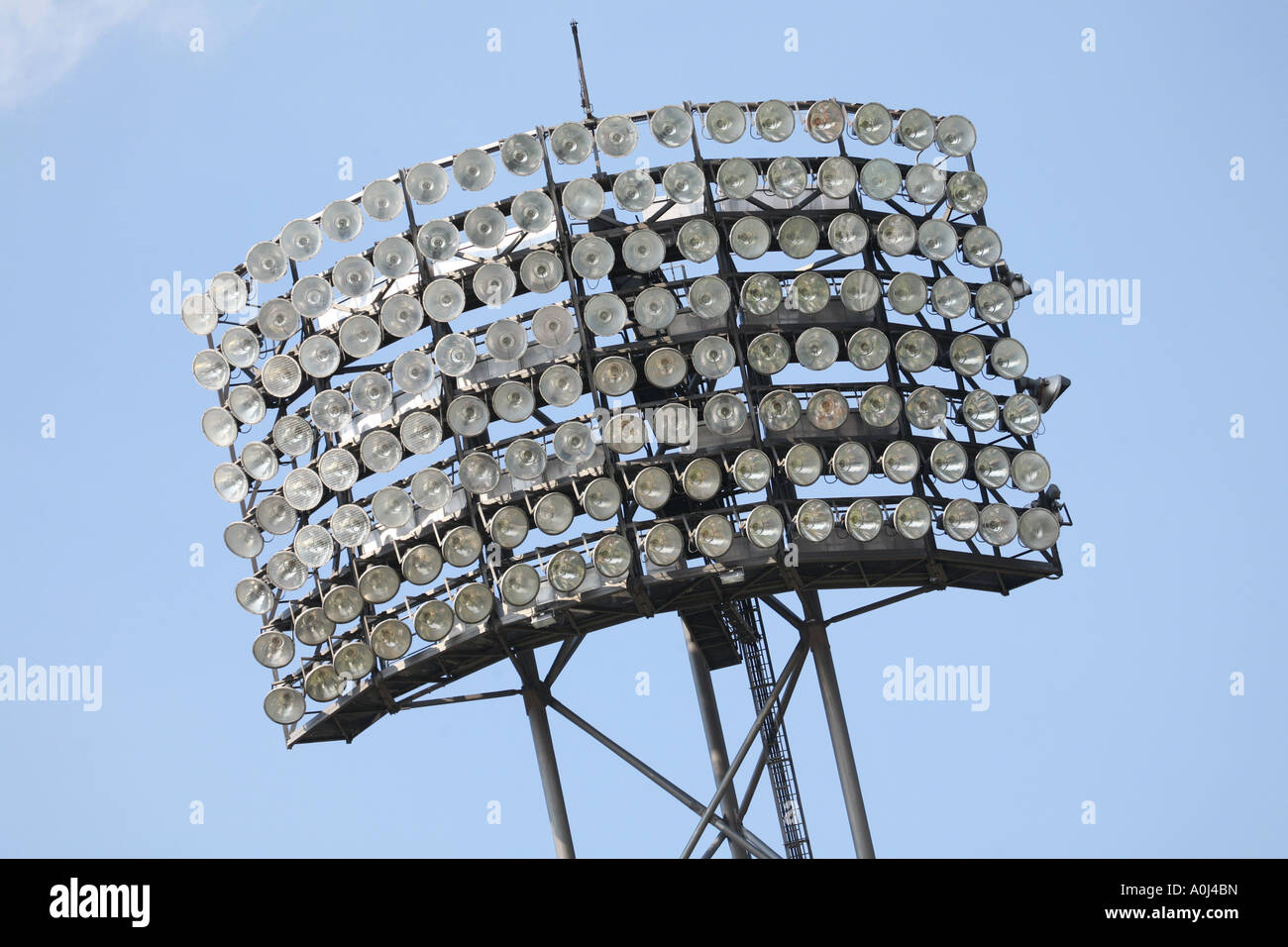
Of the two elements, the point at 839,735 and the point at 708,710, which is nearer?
the point at 839,735

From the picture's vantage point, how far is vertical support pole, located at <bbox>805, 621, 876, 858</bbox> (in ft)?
157

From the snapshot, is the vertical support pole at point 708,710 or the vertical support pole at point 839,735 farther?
the vertical support pole at point 708,710

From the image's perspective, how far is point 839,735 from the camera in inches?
1912

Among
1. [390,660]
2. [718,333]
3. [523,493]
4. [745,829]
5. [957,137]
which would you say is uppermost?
[957,137]

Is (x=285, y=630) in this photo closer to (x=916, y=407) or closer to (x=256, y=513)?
(x=256, y=513)

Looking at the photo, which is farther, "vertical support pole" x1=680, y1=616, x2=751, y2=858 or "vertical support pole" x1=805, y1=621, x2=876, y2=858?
"vertical support pole" x1=680, y1=616, x2=751, y2=858

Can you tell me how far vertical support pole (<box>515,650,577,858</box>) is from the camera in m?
49.6

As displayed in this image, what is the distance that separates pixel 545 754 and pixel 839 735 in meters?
7.04

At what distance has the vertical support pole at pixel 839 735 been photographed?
157 ft

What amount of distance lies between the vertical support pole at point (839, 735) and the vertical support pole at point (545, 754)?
6541 millimetres

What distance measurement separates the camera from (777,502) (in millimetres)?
46906

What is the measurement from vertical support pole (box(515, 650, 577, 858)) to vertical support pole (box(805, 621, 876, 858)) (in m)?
6.54
